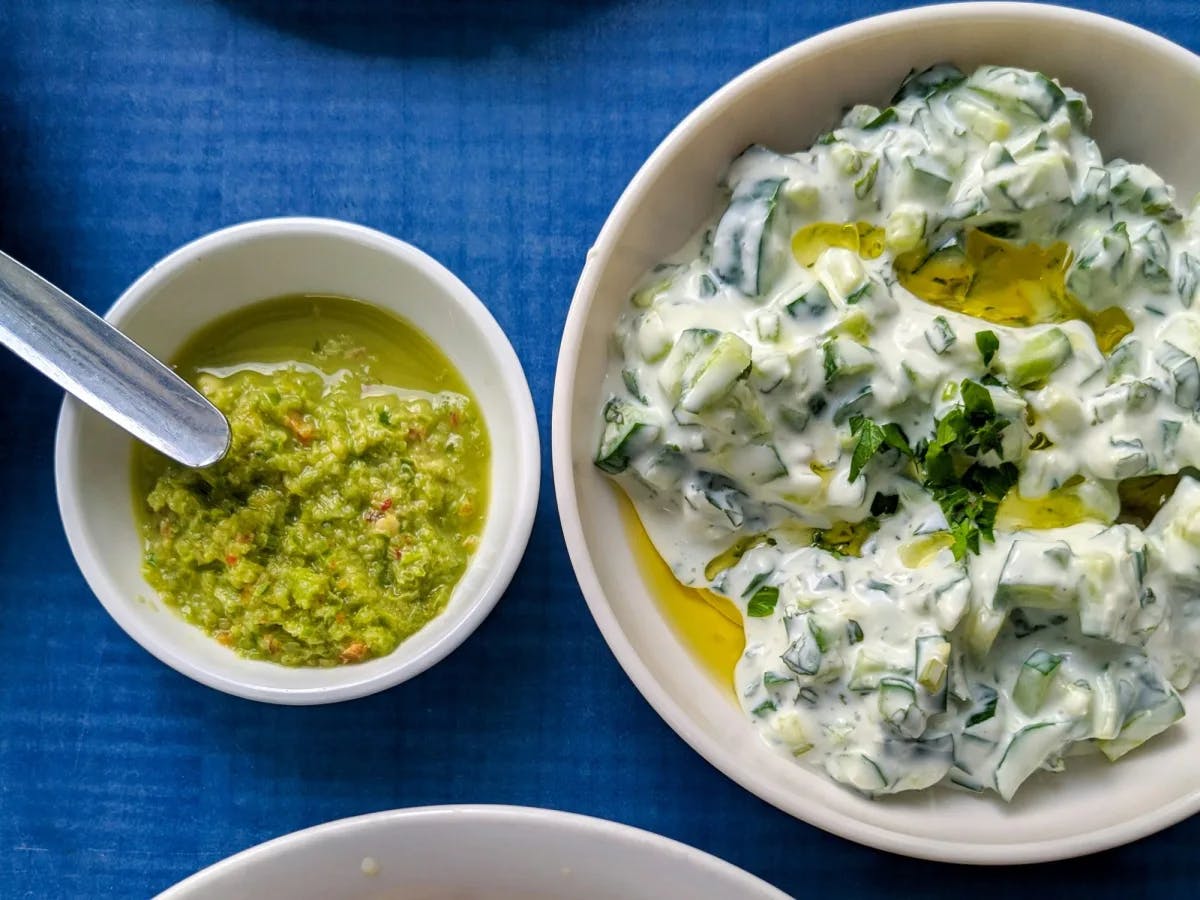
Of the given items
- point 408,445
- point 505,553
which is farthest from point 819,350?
point 408,445

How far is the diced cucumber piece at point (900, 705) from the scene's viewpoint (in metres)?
1.58

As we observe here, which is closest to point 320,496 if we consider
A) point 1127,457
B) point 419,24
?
point 419,24

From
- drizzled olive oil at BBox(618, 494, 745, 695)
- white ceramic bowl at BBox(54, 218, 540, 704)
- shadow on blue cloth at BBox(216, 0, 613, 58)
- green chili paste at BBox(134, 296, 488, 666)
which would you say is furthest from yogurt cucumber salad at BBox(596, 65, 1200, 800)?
shadow on blue cloth at BBox(216, 0, 613, 58)

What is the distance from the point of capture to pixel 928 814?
5.58 feet

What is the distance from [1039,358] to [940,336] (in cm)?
14

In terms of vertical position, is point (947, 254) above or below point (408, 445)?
above

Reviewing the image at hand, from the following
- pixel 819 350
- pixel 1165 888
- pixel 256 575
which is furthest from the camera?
pixel 1165 888

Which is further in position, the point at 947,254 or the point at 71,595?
the point at 71,595

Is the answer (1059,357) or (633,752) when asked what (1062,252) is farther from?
(633,752)

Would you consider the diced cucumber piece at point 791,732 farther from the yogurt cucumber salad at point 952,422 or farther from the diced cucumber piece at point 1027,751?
the diced cucumber piece at point 1027,751

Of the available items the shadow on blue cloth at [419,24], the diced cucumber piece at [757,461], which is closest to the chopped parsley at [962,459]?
the diced cucumber piece at [757,461]

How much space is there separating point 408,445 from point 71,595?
68 cm

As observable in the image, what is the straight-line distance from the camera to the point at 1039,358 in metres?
1.62

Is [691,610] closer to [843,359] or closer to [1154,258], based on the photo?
[843,359]
